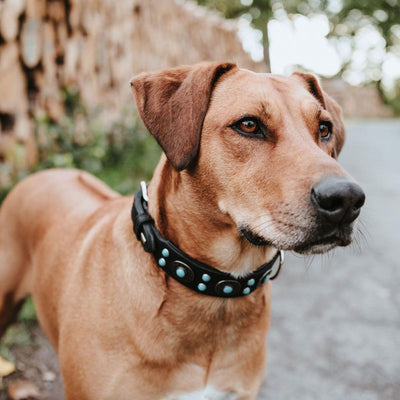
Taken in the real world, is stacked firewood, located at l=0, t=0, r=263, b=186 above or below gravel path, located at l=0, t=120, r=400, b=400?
above

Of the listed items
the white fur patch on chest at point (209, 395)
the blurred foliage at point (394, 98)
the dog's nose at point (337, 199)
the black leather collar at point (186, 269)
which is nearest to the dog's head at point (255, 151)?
the dog's nose at point (337, 199)

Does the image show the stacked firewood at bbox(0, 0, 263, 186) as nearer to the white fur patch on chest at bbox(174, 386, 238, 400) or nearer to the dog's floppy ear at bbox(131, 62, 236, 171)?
the dog's floppy ear at bbox(131, 62, 236, 171)

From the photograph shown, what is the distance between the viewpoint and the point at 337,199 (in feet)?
5.64

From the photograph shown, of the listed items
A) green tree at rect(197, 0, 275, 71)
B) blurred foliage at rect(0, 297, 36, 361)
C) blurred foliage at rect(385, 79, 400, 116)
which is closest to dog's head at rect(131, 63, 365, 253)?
blurred foliage at rect(0, 297, 36, 361)

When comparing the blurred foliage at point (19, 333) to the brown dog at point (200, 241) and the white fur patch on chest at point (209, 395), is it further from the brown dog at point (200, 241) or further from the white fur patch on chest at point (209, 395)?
the white fur patch on chest at point (209, 395)

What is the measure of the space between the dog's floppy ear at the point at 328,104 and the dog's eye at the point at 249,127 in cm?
69

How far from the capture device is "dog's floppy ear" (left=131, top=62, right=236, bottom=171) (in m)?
2.03

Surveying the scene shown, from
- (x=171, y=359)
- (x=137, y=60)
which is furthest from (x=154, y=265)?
(x=137, y=60)

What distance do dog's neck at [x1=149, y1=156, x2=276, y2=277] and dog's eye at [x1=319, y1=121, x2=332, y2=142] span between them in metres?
0.67

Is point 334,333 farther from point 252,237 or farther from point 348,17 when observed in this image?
point 348,17

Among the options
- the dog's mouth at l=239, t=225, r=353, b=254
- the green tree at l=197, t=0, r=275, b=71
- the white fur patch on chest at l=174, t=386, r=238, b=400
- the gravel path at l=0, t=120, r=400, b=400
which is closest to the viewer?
the dog's mouth at l=239, t=225, r=353, b=254

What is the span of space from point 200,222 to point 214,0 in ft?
62.7

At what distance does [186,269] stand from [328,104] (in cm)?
128

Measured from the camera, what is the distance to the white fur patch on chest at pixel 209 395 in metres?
2.09
